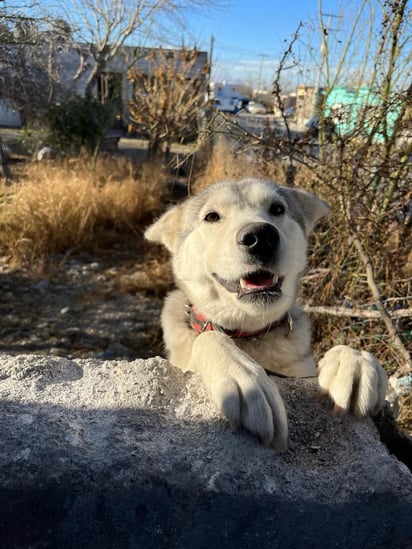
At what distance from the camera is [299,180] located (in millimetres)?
5281

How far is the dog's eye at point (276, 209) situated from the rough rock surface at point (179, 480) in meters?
1.52

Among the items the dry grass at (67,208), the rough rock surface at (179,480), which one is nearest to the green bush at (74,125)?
the dry grass at (67,208)

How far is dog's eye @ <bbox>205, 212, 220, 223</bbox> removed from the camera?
2.69 m

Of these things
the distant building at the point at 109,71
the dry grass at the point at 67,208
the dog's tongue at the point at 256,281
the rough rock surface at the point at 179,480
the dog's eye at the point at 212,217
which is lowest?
the dry grass at the point at 67,208

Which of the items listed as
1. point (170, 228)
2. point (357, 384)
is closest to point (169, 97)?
point (170, 228)

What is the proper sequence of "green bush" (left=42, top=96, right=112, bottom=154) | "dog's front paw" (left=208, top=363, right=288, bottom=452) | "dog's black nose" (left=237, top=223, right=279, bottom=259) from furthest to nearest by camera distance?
"green bush" (left=42, top=96, right=112, bottom=154) < "dog's black nose" (left=237, top=223, right=279, bottom=259) < "dog's front paw" (left=208, top=363, right=288, bottom=452)

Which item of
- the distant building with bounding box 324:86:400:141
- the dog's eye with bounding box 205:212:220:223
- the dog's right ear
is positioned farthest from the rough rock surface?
the distant building with bounding box 324:86:400:141

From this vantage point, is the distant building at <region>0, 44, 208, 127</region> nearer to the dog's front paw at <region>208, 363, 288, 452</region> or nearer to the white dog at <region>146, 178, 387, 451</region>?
the white dog at <region>146, 178, 387, 451</region>

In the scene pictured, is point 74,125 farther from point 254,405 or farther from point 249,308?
point 254,405

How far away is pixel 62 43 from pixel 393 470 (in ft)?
25.7

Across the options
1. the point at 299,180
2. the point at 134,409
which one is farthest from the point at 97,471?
the point at 299,180

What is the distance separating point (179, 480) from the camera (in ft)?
4.00

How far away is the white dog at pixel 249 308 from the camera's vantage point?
1448 mm

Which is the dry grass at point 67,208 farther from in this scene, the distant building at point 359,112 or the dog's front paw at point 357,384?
the dog's front paw at point 357,384
